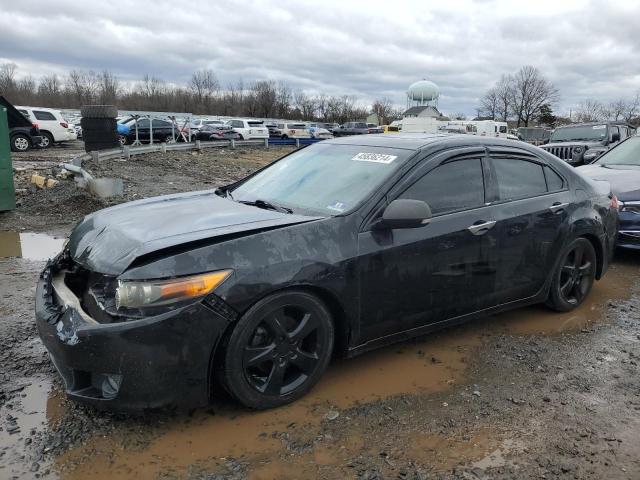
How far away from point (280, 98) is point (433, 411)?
9249cm

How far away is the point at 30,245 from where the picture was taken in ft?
23.6

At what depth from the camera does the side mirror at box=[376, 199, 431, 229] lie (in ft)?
10.7

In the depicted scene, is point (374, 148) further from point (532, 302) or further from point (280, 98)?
point (280, 98)

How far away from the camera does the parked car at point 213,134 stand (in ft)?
105

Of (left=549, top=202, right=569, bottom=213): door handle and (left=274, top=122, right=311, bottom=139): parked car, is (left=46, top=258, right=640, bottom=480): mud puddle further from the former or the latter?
(left=274, top=122, right=311, bottom=139): parked car

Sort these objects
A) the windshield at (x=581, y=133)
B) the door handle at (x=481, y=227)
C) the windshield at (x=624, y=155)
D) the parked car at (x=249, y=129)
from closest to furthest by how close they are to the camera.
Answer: the door handle at (x=481, y=227), the windshield at (x=624, y=155), the windshield at (x=581, y=133), the parked car at (x=249, y=129)

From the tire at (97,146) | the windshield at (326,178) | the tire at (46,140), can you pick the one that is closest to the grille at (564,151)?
the windshield at (326,178)

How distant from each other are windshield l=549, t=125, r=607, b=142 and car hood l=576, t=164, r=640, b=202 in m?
7.59

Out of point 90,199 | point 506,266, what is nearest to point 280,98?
point 90,199

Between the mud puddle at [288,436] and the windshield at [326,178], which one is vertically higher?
the windshield at [326,178]

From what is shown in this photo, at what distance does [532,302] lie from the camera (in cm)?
443

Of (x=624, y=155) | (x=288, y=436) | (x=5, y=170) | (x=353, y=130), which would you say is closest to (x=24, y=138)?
(x=5, y=170)

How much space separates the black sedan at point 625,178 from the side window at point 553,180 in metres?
2.28

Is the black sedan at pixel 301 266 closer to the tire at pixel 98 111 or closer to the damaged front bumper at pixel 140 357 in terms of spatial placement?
the damaged front bumper at pixel 140 357
